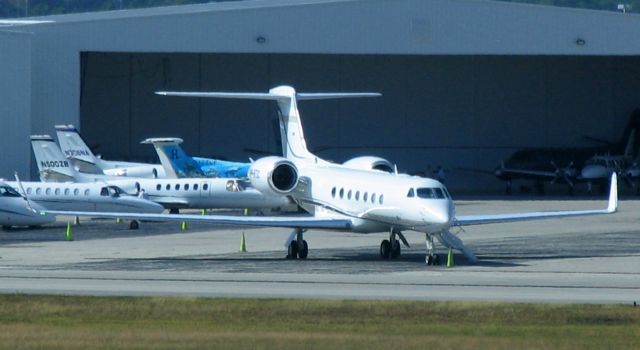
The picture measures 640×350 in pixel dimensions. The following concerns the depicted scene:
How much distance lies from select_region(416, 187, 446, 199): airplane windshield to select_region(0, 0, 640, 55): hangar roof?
31826mm

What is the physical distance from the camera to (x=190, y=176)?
58.7m

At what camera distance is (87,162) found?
61375 millimetres

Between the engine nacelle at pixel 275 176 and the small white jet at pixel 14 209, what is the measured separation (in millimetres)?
11056

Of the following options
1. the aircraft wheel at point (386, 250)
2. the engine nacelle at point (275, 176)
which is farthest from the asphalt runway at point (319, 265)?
the engine nacelle at point (275, 176)

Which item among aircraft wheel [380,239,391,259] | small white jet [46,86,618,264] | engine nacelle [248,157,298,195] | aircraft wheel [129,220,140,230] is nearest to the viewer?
small white jet [46,86,618,264]

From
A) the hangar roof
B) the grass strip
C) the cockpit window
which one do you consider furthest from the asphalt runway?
the hangar roof

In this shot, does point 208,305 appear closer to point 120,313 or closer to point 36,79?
point 120,313

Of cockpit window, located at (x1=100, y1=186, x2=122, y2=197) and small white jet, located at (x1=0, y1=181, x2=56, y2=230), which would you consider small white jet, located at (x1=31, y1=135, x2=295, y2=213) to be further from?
small white jet, located at (x1=0, y1=181, x2=56, y2=230)

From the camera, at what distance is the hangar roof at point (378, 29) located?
61094 millimetres

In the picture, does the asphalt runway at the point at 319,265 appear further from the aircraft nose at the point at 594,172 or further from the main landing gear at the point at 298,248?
the aircraft nose at the point at 594,172

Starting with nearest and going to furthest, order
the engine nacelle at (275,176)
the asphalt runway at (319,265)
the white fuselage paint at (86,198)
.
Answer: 1. the asphalt runway at (319,265)
2. the engine nacelle at (275,176)
3. the white fuselage paint at (86,198)

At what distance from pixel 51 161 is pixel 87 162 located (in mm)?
5679

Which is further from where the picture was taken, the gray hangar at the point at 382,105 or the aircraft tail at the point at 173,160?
the gray hangar at the point at 382,105

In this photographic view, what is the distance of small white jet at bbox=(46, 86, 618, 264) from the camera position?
100 feet
